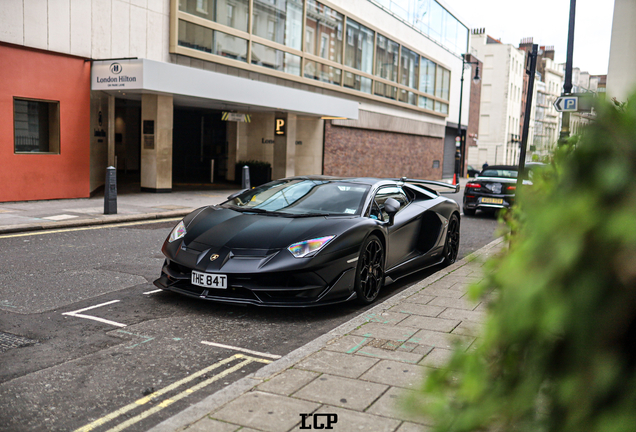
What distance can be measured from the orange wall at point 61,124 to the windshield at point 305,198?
9944 mm

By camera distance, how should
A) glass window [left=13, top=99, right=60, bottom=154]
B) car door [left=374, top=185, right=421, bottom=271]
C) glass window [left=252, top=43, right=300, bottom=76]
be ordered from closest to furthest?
car door [left=374, top=185, right=421, bottom=271] → glass window [left=13, top=99, right=60, bottom=154] → glass window [left=252, top=43, right=300, bottom=76]

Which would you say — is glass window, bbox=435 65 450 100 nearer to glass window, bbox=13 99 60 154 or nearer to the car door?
glass window, bbox=13 99 60 154

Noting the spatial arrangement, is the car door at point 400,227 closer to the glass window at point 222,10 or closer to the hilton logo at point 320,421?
the hilton logo at point 320,421

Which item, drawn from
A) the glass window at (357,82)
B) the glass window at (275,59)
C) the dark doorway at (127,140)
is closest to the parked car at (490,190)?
the glass window at (275,59)

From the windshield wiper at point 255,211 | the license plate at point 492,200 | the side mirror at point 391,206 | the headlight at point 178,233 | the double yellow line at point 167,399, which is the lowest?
the double yellow line at point 167,399

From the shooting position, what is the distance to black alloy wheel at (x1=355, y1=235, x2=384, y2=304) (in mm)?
5684

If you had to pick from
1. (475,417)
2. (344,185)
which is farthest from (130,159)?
(475,417)

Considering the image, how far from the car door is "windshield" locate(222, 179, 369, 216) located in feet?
0.99

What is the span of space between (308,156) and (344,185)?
861 inches

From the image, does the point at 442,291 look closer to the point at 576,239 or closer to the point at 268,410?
the point at 268,410

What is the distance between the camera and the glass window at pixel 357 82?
2991cm

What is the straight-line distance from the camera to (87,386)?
11.7ft

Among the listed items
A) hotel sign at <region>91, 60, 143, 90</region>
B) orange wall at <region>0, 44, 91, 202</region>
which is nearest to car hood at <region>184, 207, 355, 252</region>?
orange wall at <region>0, 44, 91, 202</region>

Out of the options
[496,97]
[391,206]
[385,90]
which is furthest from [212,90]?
[496,97]
